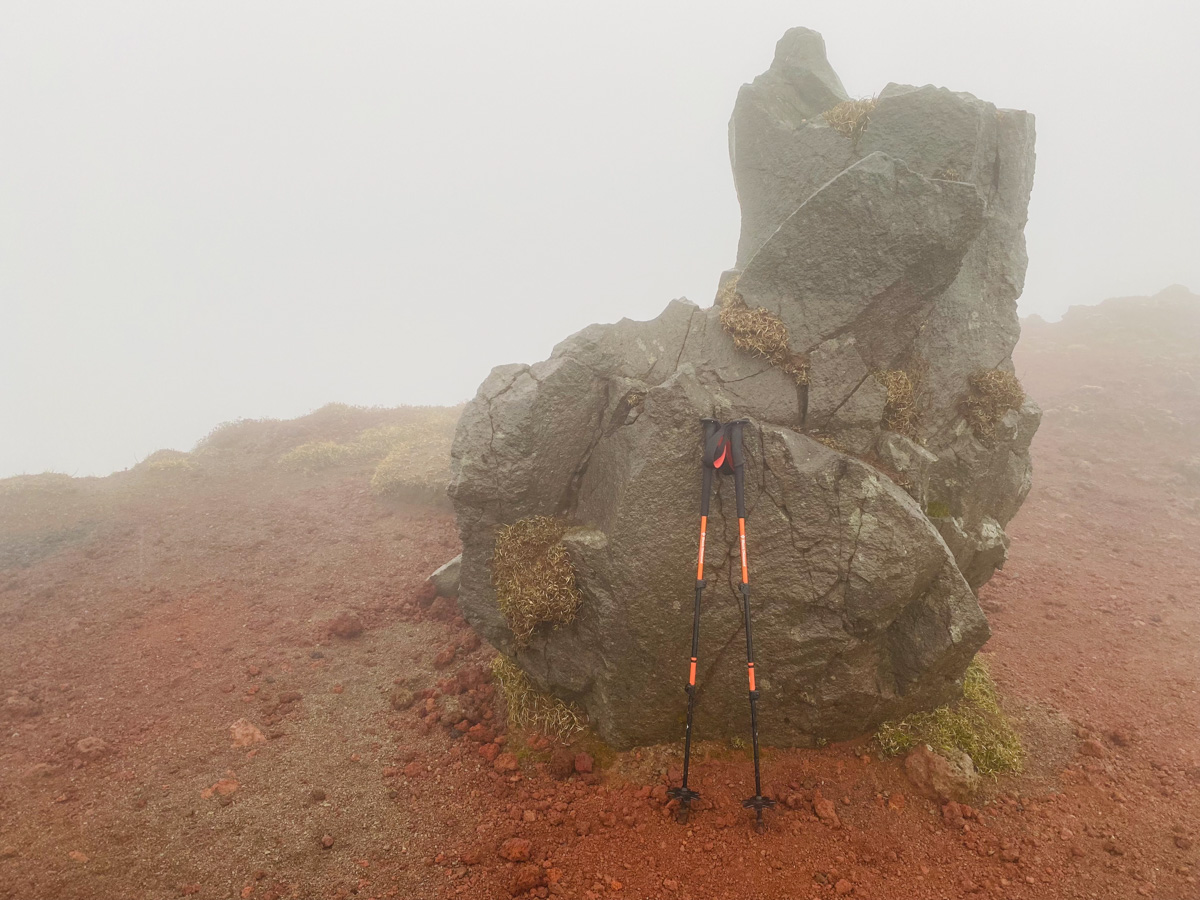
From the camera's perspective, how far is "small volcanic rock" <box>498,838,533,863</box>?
6809mm

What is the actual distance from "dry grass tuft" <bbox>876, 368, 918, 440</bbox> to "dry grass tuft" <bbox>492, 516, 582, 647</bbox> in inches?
209

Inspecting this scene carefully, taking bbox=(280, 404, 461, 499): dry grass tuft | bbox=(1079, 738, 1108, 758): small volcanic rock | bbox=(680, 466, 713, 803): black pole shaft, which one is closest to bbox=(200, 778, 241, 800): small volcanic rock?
bbox=(680, 466, 713, 803): black pole shaft

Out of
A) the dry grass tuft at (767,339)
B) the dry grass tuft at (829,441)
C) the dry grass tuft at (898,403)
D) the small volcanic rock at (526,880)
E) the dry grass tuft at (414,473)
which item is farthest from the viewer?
the dry grass tuft at (414,473)

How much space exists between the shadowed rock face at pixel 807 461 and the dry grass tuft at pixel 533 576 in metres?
0.23

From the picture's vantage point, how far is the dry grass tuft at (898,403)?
9117mm

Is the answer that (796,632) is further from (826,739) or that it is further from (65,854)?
(65,854)

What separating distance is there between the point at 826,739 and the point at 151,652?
12.1 metres

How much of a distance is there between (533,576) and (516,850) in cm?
336

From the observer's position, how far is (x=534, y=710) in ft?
29.8

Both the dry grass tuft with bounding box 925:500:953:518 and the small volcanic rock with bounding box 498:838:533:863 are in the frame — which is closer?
the small volcanic rock with bounding box 498:838:533:863


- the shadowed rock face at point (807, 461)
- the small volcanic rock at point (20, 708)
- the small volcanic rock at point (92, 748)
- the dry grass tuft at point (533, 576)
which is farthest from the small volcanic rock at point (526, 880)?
the small volcanic rock at point (20, 708)

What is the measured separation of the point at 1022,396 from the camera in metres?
10.4

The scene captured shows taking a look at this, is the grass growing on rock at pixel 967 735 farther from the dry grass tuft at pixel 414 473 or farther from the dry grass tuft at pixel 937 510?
the dry grass tuft at pixel 414 473

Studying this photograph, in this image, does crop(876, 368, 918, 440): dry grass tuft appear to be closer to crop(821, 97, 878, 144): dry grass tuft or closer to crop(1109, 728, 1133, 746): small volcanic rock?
crop(821, 97, 878, 144): dry grass tuft
